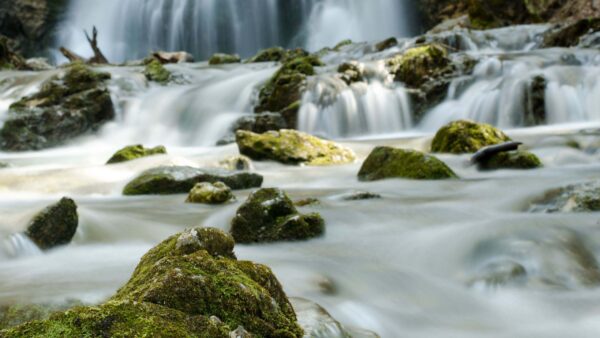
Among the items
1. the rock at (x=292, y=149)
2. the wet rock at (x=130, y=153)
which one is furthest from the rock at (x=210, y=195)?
the wet rock at (x=130, y=153)

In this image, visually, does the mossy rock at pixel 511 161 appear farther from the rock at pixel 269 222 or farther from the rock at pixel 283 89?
the rock at pixel 283 89

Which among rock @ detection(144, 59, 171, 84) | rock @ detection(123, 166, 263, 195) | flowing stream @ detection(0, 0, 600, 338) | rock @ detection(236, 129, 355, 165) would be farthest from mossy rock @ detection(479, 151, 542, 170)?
rock @ detection(144, 59, 171, 84)

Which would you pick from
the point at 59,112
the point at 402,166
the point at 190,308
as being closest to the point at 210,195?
the point at 402,166

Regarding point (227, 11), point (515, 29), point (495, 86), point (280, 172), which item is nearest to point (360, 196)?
point (280, 172)

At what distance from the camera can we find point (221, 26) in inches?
1507

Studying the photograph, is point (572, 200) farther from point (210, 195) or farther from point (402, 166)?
point (210, 195)

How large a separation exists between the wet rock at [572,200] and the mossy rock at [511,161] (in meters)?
2.12

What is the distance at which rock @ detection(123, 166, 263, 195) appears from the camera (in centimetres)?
686

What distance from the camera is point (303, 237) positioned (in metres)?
4.26

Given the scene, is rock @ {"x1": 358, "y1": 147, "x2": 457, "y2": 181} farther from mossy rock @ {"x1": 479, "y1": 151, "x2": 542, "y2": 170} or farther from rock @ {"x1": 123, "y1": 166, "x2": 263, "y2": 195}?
rock @ {"x1": 123, "y1": 166, "x2": 263, "y2": 195}

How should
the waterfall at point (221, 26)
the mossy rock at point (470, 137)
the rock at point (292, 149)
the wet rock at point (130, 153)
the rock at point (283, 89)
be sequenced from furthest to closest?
the waterfall at point (221, 26)
the rock at point (283, 89)
the wet rock at point (130, 153)
the rock at point (292, 149)
the mossy rock at point (470, 137)

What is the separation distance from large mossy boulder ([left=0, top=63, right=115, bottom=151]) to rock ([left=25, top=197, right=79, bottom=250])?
10.1 m

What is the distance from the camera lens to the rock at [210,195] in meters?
5.84

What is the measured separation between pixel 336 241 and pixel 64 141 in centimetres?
1153
